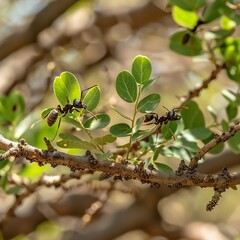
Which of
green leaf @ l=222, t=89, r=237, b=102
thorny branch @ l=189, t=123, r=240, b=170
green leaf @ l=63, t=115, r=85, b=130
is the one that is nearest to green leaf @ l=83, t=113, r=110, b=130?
green leaf @ l=63, t=115, r=85, b=130

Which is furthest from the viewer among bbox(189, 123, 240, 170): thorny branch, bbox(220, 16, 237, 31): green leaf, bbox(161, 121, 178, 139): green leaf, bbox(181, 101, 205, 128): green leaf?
bbox(220, 16, 237, 31): green leaf

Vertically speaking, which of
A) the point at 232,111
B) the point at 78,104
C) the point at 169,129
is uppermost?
the point at 78,104

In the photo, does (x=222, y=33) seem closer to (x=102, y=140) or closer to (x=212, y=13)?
(x=212, y=13)

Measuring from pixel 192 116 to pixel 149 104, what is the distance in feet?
0.64

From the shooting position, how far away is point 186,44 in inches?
41.3

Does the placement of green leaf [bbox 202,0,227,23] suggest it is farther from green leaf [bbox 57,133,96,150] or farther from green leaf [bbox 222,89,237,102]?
green leaf [bbox 57,133,96,150]

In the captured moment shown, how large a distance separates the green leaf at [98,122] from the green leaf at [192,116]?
0.67 feet

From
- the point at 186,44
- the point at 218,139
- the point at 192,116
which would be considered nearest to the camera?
the point at 218,139

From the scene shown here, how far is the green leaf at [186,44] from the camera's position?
105 centimetres

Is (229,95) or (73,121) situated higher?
(73,121)

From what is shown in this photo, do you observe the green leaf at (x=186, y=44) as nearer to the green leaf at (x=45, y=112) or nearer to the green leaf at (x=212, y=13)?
the green leaf at (x=212, y=13)

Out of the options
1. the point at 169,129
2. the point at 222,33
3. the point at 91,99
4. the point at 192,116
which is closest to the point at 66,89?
the point at 91,99

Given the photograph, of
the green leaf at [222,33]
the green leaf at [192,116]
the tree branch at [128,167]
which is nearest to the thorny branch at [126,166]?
the tree branch at [128,167]

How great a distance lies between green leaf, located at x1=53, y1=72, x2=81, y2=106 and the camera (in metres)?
0.75
